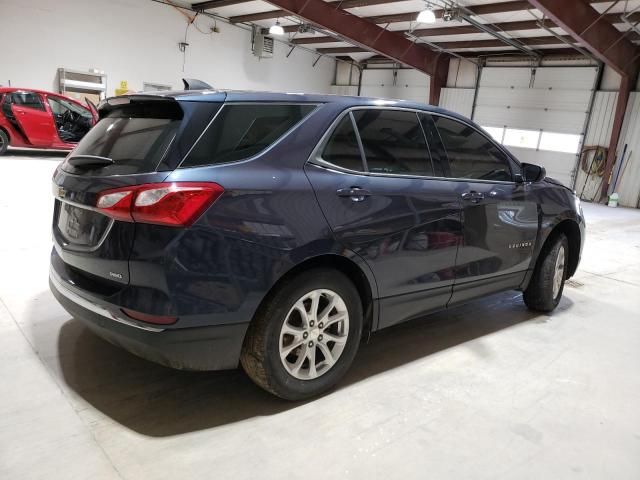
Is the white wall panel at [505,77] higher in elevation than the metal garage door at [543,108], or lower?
higher

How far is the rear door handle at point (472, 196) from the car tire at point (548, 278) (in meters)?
1.00

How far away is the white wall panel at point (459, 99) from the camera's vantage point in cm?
1494

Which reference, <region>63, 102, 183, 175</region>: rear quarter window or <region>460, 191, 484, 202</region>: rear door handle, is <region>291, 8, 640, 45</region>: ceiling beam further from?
<region>63, 102, 183, 175</region>: rear quarter window

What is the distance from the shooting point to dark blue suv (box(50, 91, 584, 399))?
1.77m

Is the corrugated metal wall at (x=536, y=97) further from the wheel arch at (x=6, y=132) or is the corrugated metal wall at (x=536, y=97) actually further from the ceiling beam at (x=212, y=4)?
the wheel arch at (x=6, y=132)

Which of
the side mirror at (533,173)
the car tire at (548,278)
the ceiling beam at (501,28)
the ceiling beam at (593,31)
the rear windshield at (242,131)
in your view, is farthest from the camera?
the ceiling beam at (501,28)

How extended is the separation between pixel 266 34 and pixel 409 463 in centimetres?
1606

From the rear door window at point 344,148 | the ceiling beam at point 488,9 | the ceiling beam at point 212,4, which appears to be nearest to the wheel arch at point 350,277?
the rear door window at point 344,148

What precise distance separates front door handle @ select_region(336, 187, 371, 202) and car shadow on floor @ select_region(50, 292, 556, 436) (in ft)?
3.12

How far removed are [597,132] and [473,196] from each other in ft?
38.4

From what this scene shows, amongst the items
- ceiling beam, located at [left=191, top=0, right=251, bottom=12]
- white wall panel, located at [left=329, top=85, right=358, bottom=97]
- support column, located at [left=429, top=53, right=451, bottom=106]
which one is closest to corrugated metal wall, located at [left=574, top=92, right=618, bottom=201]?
support column, located at [left=429, top=53, right=451, bottom=106]

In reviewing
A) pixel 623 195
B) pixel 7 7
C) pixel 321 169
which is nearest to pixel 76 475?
pixel 321 169

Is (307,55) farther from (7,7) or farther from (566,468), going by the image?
(566,468)

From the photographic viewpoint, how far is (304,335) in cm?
212
